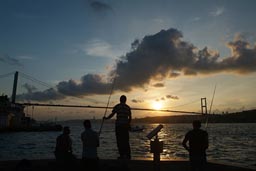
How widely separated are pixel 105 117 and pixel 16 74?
82.2 meters

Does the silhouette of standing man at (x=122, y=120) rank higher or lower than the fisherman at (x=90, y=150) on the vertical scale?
higher

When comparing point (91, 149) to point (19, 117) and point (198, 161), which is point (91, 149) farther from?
point (19, 117)

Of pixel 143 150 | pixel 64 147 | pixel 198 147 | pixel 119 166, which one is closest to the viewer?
pixel 198 147

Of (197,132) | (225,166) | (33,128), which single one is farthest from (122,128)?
(33,128)

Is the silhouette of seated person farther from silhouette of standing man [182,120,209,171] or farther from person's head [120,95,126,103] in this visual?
silhouette of standing man [182,120,209,171]

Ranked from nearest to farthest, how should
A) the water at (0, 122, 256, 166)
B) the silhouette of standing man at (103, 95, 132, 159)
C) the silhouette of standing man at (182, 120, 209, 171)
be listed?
1. the silhouette of standing man at (182, 120, 209, 171)
2. the silhouette of standing man at (103, 95, 132, 159)
3. the water at (0, 122, 256, 166)

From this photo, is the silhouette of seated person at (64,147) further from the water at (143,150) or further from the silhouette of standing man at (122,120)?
the water at (143,150)

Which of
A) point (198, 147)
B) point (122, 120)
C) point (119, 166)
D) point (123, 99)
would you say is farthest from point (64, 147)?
point (198, 147)

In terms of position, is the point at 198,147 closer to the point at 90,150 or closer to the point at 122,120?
the point at 90,150

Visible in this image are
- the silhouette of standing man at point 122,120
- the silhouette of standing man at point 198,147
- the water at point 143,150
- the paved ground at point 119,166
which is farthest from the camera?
the water at point 143,150

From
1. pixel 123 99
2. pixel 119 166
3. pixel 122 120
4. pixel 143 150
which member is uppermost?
pixel 123 99

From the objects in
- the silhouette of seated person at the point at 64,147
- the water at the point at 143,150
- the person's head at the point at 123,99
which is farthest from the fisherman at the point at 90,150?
the water at the point at 143,150

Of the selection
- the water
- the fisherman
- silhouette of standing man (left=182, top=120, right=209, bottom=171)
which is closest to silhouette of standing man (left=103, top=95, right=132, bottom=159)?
the fisherman

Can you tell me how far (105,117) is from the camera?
9.62 m
